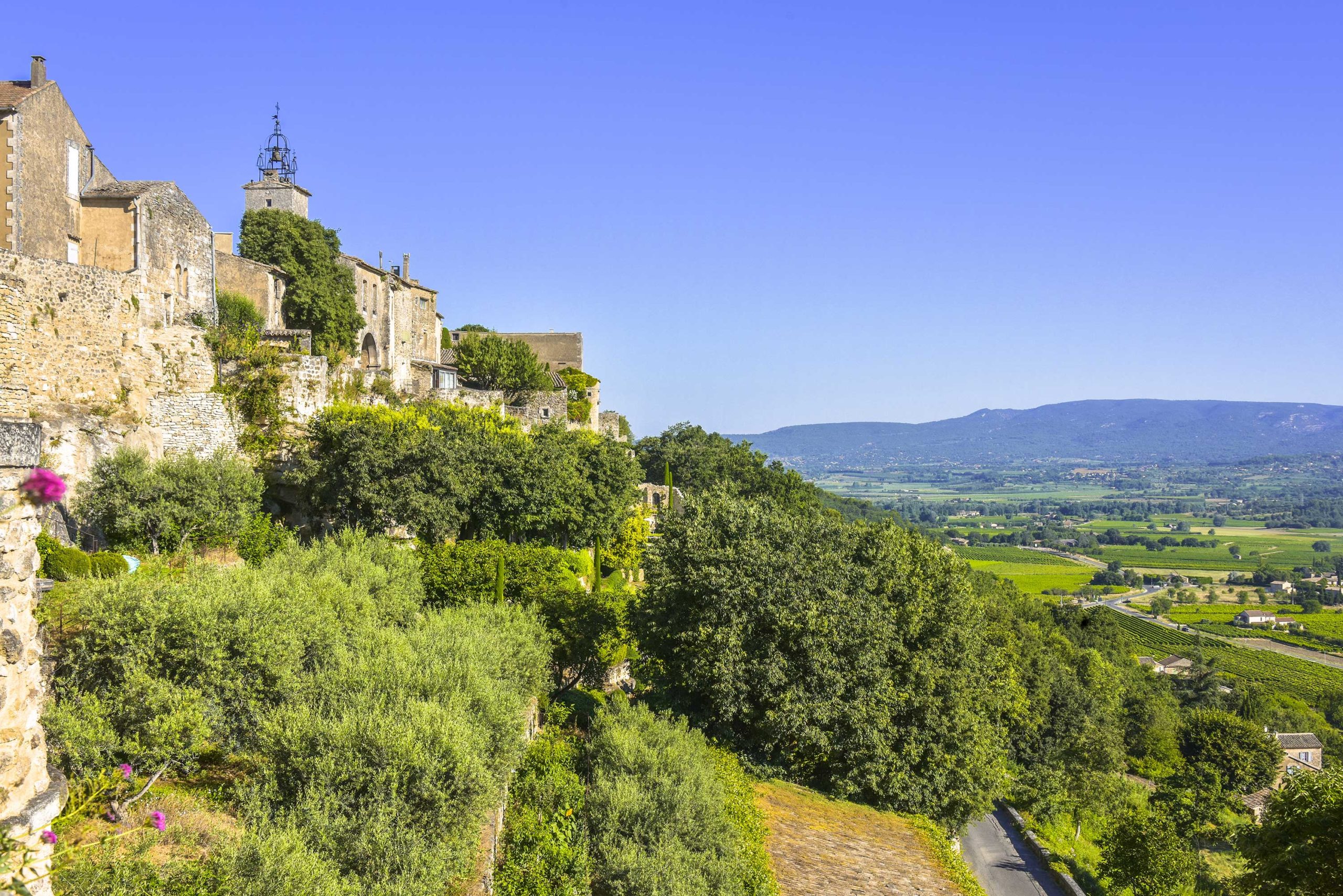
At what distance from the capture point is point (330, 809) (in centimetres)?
1152

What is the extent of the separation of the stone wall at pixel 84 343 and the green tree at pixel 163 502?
2180 mm

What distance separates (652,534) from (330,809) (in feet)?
96.0

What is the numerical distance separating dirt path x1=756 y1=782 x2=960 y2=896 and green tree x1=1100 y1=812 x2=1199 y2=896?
16189 mm

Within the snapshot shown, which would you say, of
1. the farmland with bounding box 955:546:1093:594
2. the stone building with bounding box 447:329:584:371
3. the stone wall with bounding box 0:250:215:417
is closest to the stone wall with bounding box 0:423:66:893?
the stone wall with bounding box 0:250:215:417

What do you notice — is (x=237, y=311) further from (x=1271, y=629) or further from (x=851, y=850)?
(x=1271, y=629)

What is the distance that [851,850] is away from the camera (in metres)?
19.7

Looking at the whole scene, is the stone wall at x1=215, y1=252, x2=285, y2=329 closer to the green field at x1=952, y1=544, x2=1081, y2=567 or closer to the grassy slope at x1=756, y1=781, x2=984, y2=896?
the grassy slope at x1=756, y1=781, x2=984, y2=896

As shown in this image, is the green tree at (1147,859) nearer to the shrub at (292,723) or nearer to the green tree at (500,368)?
the shrub at (292,723)

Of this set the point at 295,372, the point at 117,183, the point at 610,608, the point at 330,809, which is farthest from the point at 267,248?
the point at 330,809

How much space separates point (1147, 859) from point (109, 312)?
40044mm

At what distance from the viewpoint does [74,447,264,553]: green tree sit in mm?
21375

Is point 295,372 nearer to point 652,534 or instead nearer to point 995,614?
point 652,534

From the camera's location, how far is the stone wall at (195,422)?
25406 millimetres

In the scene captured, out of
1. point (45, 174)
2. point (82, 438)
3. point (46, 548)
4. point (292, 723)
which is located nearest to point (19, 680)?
point (292, 723)
